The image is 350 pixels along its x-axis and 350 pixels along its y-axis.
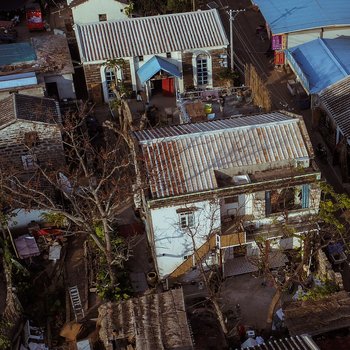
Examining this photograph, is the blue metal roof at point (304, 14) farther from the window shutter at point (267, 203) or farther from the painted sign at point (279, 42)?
the window shutter at point (267, 203)

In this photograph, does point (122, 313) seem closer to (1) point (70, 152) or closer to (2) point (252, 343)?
(2) point (252, 343)

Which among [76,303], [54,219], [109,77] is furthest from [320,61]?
[76,303]

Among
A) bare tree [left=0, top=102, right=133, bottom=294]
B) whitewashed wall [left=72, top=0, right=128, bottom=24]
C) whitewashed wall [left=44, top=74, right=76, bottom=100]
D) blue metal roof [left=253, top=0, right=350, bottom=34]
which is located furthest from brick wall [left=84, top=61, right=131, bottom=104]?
blue metal roof [left=253, top=0, right=350, bottom=34]

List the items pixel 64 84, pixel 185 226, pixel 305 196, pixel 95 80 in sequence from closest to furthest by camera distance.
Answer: pixel 185 226 < pixel 305 196 < pixel 64 84 < pixel 95 80

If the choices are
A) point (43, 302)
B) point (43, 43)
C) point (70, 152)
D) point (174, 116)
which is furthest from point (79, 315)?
point (43, 43)

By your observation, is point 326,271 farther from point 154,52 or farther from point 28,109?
point 154,52

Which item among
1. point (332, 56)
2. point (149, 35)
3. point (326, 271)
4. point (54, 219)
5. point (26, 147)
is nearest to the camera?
point (326, 271)
